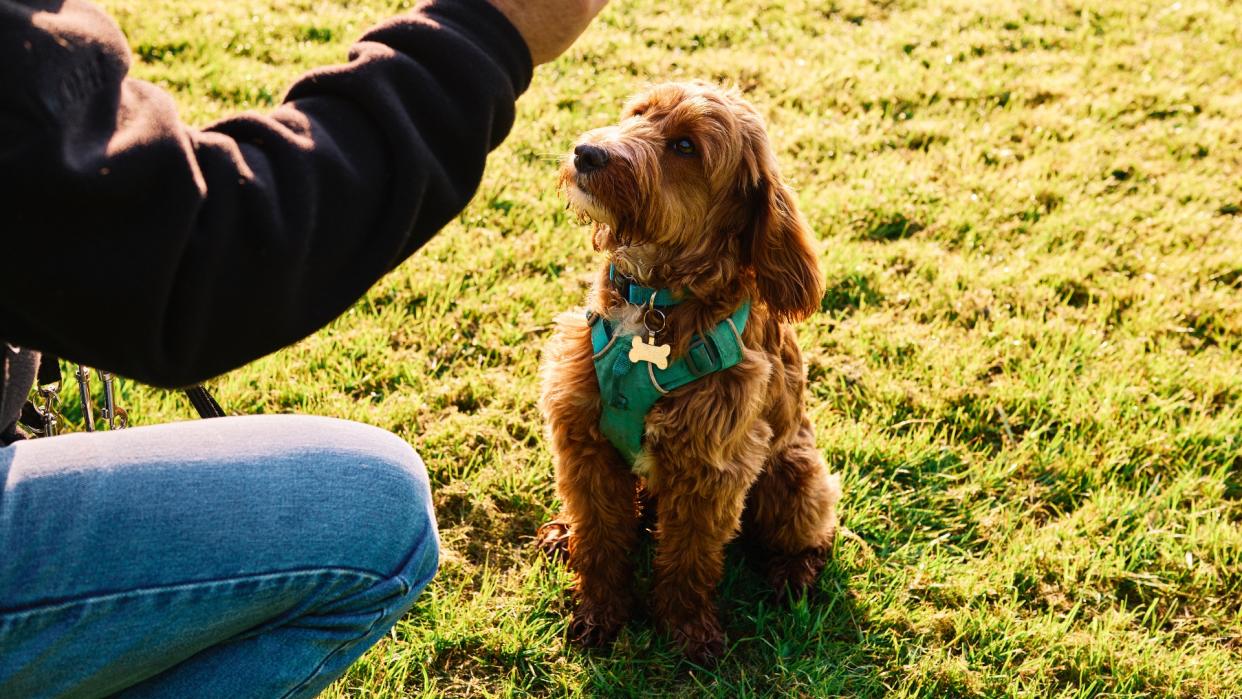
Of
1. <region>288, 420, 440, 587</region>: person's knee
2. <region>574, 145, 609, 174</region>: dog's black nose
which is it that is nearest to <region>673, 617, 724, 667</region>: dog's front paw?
<region>288, 420, 440, 587</region>: person's knee

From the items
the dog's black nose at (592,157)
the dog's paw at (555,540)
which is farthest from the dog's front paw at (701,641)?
the dog's black nose at (592,157)

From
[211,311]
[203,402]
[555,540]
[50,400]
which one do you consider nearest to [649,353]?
[555,540]

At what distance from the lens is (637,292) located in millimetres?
2924

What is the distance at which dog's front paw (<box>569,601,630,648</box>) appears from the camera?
3127 mm

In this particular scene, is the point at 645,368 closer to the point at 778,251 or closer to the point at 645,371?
the point at 645,371

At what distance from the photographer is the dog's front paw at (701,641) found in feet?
10.2

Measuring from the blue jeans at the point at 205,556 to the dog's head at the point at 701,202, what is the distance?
100 cm

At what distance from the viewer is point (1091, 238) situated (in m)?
4.96

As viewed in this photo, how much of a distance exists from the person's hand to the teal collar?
1.21m

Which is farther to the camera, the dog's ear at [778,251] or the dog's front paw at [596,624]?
the dog's front paw at [596,624]

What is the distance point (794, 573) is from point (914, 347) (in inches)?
56.3

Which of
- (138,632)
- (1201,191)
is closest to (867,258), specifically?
(1201,191)

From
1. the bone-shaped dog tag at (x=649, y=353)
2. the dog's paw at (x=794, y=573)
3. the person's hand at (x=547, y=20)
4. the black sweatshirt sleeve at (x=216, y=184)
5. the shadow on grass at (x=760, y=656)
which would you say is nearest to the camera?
the black sweatshirt sleeve at (x=216, y=184)

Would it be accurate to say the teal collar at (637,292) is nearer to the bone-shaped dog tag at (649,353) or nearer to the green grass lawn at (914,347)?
the bone-shaped dog tag at (649,353)
